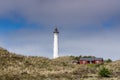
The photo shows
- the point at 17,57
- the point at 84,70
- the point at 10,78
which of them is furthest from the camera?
the point at 17,57

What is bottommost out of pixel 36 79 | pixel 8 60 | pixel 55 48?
pixel 36 79

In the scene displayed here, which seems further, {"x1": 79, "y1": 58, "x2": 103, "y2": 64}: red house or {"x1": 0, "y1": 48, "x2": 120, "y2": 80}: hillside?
{"x1": 79, "y1": 58, "x2": 103, "y2": 64}: red house

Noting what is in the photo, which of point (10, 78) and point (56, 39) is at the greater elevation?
point (56, 39)

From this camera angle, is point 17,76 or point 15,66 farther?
point 15,66

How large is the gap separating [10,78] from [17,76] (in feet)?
9.12

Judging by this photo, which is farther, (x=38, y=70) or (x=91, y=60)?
(x=91, y=60)

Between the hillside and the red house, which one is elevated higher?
the red house

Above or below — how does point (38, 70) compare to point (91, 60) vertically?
below

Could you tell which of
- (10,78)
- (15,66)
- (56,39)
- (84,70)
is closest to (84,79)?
(10,78)

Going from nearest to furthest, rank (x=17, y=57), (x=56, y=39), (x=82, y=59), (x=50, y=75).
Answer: (x=50, y=75) < (x=17, y=57) < (x=82, y=59) < (x=56, y=39)

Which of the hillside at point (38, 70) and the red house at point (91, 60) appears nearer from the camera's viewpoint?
the hillside at point (38, 70)

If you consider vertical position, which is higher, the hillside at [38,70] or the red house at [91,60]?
the red house at [91,60]

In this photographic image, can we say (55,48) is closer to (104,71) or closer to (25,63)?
(25,63)

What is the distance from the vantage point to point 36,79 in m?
52.9
